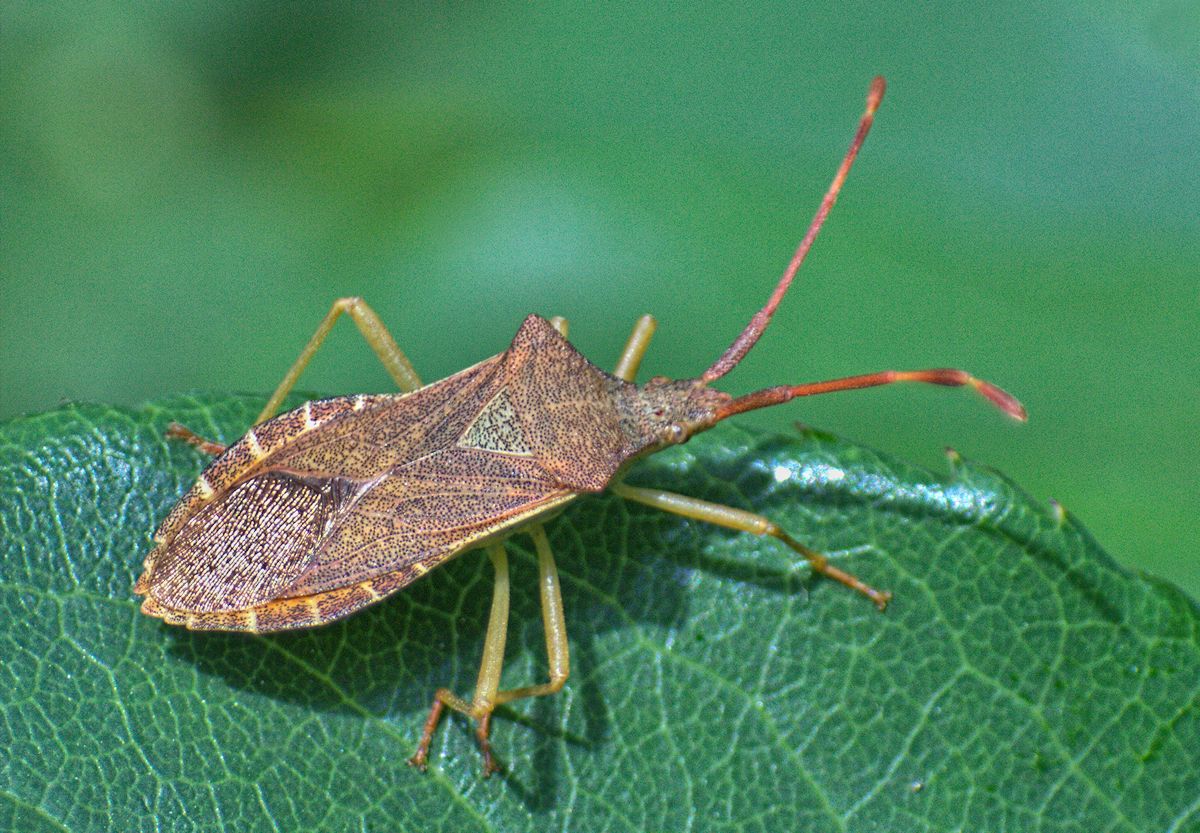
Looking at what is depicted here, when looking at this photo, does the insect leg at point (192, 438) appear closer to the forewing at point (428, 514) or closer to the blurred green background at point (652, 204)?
the forewing at point (428, 514)

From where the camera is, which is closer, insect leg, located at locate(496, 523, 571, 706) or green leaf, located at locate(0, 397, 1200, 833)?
green leaf, located at locate(0, 397, 1200, 833)

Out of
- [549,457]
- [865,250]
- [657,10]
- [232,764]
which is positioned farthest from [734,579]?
[657,10]

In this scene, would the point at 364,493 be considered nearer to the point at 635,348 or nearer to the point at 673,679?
the point at 673,679

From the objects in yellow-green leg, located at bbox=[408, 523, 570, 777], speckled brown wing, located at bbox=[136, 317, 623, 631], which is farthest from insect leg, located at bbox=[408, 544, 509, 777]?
speckled brown wing, located at bbox=[136, 317, 623, 631]

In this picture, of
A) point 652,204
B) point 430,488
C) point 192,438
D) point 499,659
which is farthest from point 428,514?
point 652,204

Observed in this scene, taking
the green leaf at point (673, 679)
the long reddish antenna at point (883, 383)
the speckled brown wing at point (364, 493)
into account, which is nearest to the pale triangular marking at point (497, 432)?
Answer: the speckled brown wing at point (364, 493)

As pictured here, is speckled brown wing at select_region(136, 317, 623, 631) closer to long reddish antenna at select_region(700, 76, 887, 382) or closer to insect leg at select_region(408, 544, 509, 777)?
insect leg at select_region(408, 544, 509, 777)

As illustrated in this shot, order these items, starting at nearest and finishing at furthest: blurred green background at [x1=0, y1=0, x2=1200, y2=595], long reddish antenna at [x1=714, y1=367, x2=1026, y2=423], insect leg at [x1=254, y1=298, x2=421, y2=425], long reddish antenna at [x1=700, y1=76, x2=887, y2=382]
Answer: long reddish antenna at [x1=714, y1=367, x2=1026, y2=423] → long reddish antenna at [x1=700, y1=76, x2=887, y2=382] → insect leg at [x1=254, y1=298, x2=421, y2=425] → blurred green background at [x1=0, y1=0, x2=1200, y2=595]
